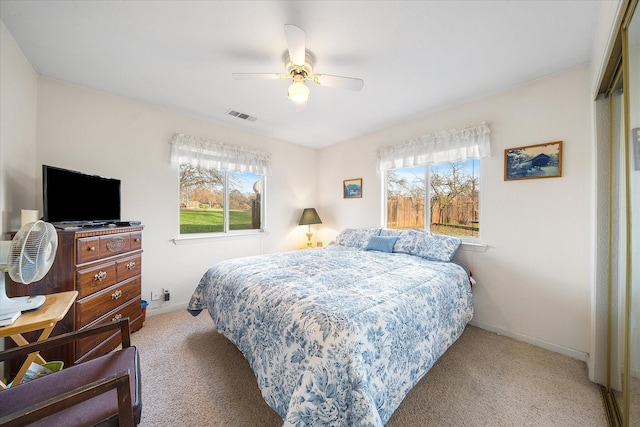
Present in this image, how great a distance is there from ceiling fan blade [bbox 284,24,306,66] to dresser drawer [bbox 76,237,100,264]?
82.0 inches

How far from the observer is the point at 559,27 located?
63.3 inches

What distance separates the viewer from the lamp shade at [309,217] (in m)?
4.14

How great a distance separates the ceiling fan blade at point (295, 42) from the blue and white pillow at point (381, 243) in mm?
2187

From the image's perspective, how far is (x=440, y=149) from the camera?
286cm

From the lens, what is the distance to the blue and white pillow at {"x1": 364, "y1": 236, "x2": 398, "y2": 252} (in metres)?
2.96

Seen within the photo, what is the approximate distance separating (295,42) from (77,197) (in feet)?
7.19

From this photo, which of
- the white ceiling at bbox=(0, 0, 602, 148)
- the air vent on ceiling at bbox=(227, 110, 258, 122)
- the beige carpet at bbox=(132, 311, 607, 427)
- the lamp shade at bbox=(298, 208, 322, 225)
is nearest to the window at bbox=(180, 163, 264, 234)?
the lamp shade at bbox=(298, 208, 322, 225)

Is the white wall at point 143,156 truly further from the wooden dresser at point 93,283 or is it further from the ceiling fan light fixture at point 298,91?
the ceiling fan light fixture at point 298,91

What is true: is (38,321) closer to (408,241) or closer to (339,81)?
(339,81)

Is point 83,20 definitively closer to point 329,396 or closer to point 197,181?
point 197,181


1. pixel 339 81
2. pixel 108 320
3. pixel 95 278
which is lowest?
pixel 108 320

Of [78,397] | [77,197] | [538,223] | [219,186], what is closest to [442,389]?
[538,223]

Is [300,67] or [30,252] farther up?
[300,67]

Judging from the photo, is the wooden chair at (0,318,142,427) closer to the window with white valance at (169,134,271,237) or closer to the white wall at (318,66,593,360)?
the window with white valance at (169,134,271,237)
